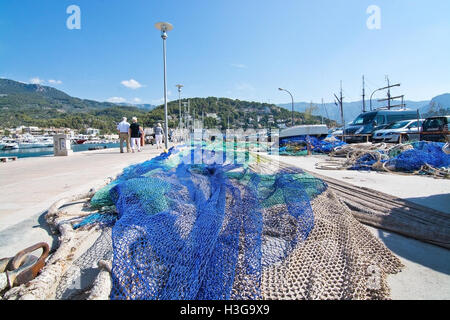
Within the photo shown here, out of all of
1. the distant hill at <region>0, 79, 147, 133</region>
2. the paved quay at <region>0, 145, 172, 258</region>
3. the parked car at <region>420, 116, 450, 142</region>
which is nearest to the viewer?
the paved quay at <region>0, 145, 172, 258</region>

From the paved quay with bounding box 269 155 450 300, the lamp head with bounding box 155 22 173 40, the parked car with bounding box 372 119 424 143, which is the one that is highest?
the lamp head with bounding box 155 22 173 40

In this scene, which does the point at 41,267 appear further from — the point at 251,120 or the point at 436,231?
the point at 251,120

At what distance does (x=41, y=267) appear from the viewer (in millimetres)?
1433

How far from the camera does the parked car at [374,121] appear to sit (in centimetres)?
1523

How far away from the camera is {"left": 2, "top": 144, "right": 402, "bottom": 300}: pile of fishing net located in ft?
3.86

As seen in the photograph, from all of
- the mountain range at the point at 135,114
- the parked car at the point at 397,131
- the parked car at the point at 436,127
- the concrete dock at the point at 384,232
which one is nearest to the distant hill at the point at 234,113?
the mountain range at the point at 135,114

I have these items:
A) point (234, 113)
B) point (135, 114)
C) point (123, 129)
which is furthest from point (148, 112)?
point (123, 129)

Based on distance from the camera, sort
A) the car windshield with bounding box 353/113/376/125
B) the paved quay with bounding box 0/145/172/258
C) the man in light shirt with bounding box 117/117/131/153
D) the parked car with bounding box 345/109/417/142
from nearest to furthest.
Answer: the paved quay with bounding box 0/145/172/258 < the man in light shirt with bounding box 117/117/131/153 < the parked car with bounding box 345/109/417/142 < the car windshield with bounding box 353/113/376/125

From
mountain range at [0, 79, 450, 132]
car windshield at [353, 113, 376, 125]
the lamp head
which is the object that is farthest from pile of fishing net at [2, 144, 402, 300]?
mountain range at [0, 79, 450, 132]

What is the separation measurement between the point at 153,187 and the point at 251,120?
122399mm

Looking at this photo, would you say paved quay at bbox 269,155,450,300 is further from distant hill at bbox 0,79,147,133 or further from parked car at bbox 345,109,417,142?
distant hill at bbox 0,79,147,133

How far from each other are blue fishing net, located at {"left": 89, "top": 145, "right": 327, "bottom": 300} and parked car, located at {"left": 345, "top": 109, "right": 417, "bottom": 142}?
15.1 metres

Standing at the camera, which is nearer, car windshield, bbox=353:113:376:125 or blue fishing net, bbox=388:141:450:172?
blue fishing net, bbox=388:141:450:172
